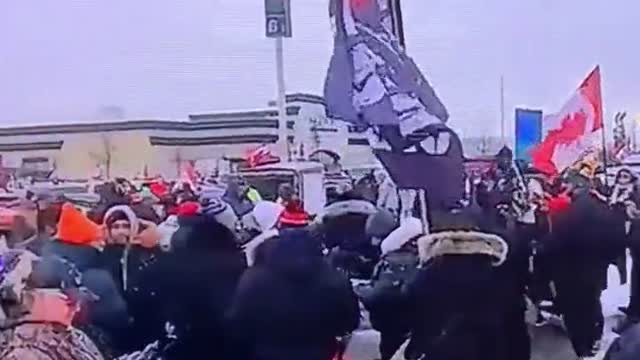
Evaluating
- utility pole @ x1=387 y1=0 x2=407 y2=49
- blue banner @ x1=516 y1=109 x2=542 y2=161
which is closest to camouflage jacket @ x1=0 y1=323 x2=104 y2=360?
utility pole @ x1=387 y1=0 x2=407 y2=49

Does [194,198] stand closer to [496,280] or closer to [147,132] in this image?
[147,132]

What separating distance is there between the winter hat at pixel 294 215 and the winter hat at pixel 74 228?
0.43 m

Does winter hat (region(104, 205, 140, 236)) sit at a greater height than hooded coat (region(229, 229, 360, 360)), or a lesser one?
greater

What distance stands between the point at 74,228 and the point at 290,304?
54 cm

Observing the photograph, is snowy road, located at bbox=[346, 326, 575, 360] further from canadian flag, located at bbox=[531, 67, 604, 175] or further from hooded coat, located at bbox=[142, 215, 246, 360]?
canadian flag, located at bbox=[531, 67, 604, 175]

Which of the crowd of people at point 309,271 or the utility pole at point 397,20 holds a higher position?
the utility pole at point 397,20

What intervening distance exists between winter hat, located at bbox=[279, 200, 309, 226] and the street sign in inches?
15.3

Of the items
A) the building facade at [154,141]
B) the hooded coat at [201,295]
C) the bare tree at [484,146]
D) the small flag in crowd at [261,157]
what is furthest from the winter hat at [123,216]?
the bare tree at [484,146]

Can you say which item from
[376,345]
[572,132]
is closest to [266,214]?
[376,345]

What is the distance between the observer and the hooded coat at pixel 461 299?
2.39 metres

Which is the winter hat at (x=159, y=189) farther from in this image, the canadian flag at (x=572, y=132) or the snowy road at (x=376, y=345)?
the canadian flag at (x=572, y=132)

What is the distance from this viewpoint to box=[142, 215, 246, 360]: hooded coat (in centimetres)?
247

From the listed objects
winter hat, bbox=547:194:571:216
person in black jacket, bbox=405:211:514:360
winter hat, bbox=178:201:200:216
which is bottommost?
Result: person in black jacket, bbox=405:211:514:360

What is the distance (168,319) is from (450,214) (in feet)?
2.15
